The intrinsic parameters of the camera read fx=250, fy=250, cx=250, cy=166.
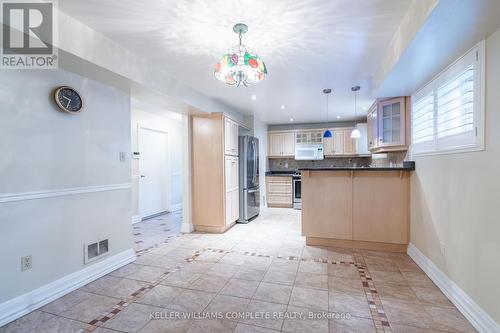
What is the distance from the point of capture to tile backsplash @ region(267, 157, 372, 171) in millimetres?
6684

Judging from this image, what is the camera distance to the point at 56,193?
A: 2.27 meters

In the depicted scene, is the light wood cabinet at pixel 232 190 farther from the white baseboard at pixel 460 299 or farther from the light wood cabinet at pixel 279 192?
the white baseboard at pixel 460 299

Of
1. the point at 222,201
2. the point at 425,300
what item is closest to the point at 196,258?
the point at 222,201

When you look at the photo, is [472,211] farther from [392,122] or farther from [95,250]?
[95,250]

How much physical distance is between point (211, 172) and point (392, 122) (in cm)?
291

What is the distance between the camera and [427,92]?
282 centimetres

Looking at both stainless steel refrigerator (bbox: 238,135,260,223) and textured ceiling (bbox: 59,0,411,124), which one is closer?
textured ceiling (bbox: 59,0,411,124)

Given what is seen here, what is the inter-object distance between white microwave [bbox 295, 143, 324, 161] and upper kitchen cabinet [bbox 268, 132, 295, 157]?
19cm

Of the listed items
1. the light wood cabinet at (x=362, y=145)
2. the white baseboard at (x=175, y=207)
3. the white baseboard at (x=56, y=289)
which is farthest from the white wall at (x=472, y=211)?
the white baseboard at (x=175, y=207)

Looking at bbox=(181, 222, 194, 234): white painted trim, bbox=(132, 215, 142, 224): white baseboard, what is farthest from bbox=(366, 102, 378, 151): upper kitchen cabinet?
bbox=(132, 215, 142, 224): white baseboard

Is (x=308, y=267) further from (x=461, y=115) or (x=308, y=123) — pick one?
(x=308, y=123)

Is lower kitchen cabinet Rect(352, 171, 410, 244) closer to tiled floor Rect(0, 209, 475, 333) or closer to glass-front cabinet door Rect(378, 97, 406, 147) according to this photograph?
tiled floor Rect(0, 209, 475, 333)

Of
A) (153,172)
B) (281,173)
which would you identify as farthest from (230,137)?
(281,173)

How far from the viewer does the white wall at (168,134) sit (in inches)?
203
